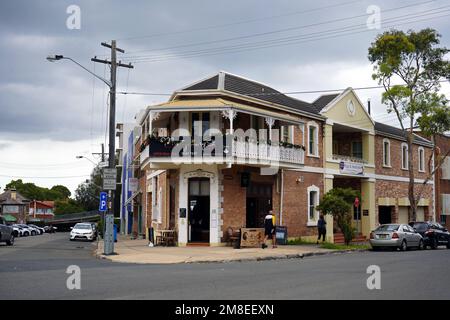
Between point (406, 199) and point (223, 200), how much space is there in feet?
68.1

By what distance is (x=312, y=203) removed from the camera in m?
31.9

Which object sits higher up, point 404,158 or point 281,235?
point 404,158

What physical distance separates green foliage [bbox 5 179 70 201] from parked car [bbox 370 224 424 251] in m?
113

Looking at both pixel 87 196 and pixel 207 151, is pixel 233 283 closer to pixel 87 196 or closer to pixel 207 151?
pixel 207 151

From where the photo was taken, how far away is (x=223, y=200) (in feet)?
84.2

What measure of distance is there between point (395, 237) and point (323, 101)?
11.5 metres

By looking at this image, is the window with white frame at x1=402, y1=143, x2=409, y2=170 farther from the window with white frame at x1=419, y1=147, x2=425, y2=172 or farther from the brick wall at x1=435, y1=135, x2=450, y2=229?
the brick wall at x1=435, y1=135, x2=450, y2=229

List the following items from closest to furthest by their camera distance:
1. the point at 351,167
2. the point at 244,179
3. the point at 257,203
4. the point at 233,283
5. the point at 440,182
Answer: the point at 233,283 < the point at 244,179 < the point at 257,203 < the point at 351,167 < the point at 440,182

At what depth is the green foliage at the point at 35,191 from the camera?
13138 cm

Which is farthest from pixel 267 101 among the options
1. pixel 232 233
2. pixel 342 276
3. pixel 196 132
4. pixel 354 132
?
pixel 342 276

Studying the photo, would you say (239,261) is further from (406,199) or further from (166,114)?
(406,199)

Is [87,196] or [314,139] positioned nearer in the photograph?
[314,139]

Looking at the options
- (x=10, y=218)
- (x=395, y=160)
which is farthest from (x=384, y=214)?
(x=10, y=218)
